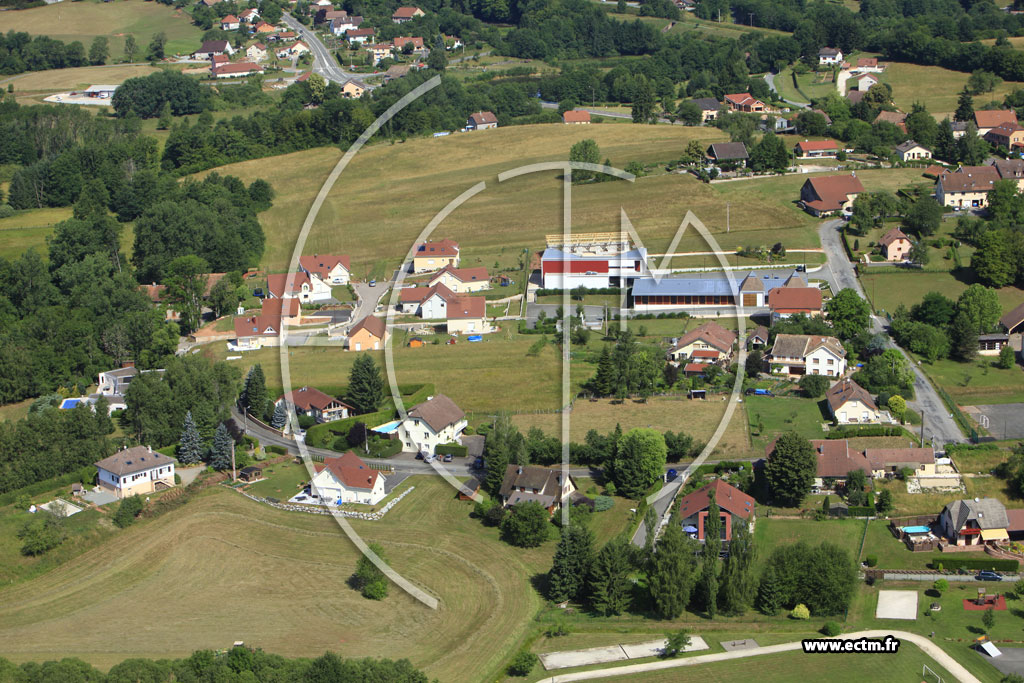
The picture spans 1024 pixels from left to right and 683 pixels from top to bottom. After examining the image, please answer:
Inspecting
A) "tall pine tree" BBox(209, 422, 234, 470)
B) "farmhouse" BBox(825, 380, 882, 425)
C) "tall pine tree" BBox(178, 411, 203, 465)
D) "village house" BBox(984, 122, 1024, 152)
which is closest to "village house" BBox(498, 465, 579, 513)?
"tall pine tree" BBox(209, 422, 234, 470)

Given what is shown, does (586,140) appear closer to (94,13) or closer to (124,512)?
(124,512)

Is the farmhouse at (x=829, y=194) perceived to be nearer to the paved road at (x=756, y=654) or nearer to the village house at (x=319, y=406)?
the village house at (x=319, y=406)

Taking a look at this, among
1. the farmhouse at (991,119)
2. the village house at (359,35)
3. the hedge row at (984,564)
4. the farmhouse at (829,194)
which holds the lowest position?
the hedge row at (984,564)

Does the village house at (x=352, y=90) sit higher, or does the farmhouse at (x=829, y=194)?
the village house at (x=352, y=90)

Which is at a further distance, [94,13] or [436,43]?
[94,13]

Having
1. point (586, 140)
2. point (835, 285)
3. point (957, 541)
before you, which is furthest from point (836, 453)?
point (586, 140)

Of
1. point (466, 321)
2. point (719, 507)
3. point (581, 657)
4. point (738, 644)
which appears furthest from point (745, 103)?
point (581, 657)

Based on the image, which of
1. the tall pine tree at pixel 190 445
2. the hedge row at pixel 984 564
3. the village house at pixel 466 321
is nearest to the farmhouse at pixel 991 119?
the village house at pixel 466 321

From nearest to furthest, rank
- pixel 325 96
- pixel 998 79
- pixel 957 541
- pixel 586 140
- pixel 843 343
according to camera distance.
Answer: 1. pixel 957 541
2. pixel 843 343
3. pixel 586 140
4. pixel 998 79
5. pixel 325 96
